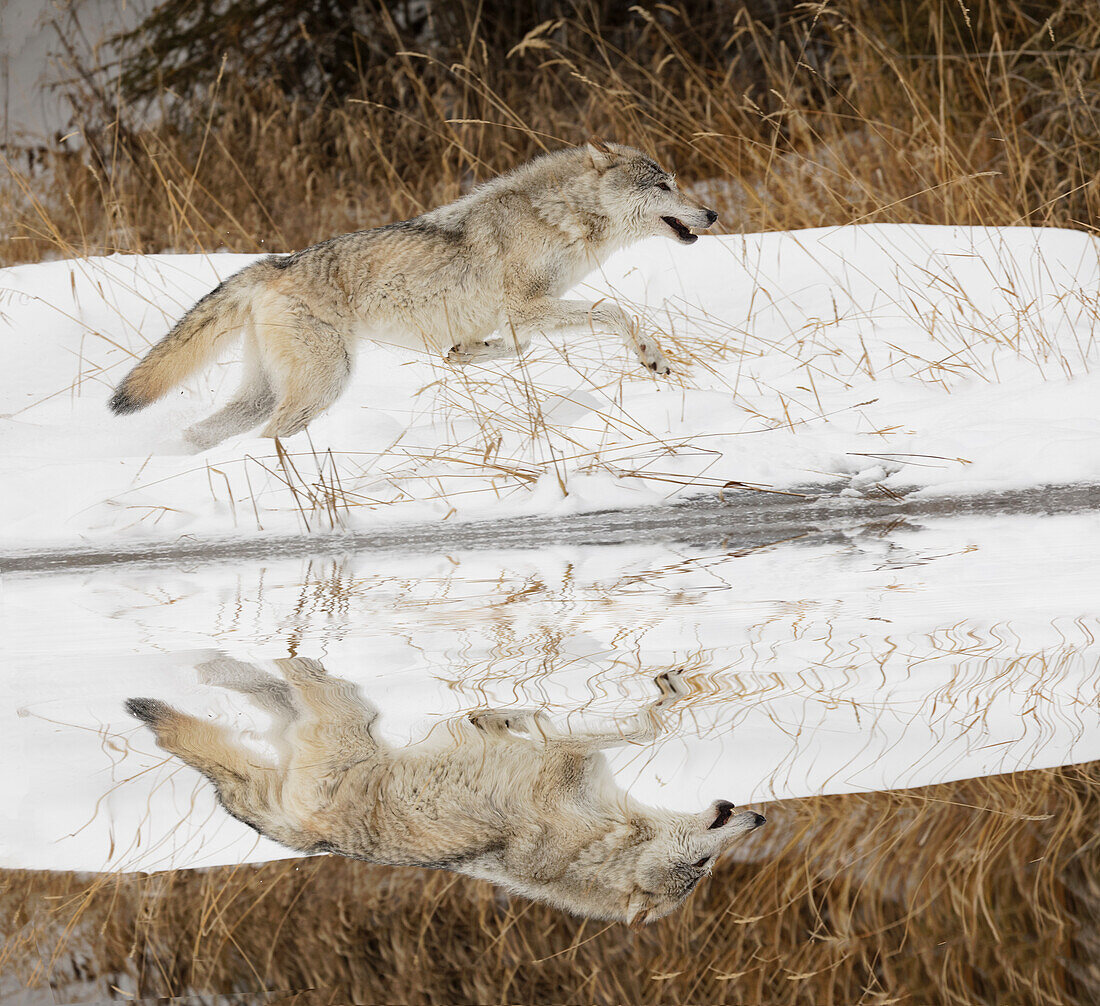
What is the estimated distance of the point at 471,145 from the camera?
29.1 ft

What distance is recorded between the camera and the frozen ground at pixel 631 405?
430cm

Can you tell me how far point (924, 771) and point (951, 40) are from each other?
7.77 meters

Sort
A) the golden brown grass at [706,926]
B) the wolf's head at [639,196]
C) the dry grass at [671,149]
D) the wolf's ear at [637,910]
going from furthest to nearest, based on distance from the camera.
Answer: the dry grass at [671,149], the wolf's head at [639,196], the wolf's ear at [637,910], the golden brown grass at [706,926]

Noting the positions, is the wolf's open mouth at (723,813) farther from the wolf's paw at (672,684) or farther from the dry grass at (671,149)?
the dry grass at (671,149)

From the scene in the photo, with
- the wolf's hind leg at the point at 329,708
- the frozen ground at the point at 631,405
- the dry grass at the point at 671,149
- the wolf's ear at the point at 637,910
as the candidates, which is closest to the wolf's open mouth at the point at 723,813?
the wolf's ear at the point at 637,910

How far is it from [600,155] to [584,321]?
0.83 metres

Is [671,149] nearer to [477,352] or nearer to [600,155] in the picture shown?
[600,155]

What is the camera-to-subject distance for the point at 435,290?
4.96 meters

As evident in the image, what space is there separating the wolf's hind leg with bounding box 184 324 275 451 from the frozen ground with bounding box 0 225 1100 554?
257 mm

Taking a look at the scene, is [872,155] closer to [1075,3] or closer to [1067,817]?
[1075,3]

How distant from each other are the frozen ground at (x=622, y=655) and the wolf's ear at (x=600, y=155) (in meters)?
2.04

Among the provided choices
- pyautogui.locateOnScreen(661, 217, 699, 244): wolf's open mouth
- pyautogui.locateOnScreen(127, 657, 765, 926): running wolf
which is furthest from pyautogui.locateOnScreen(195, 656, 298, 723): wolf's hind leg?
pyautogui.locateOnScreen(661, 217, 699, 244): wolf's open mouth

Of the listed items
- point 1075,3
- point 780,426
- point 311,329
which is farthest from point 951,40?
point 311,329

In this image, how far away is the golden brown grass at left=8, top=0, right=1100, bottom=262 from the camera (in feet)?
24.0
